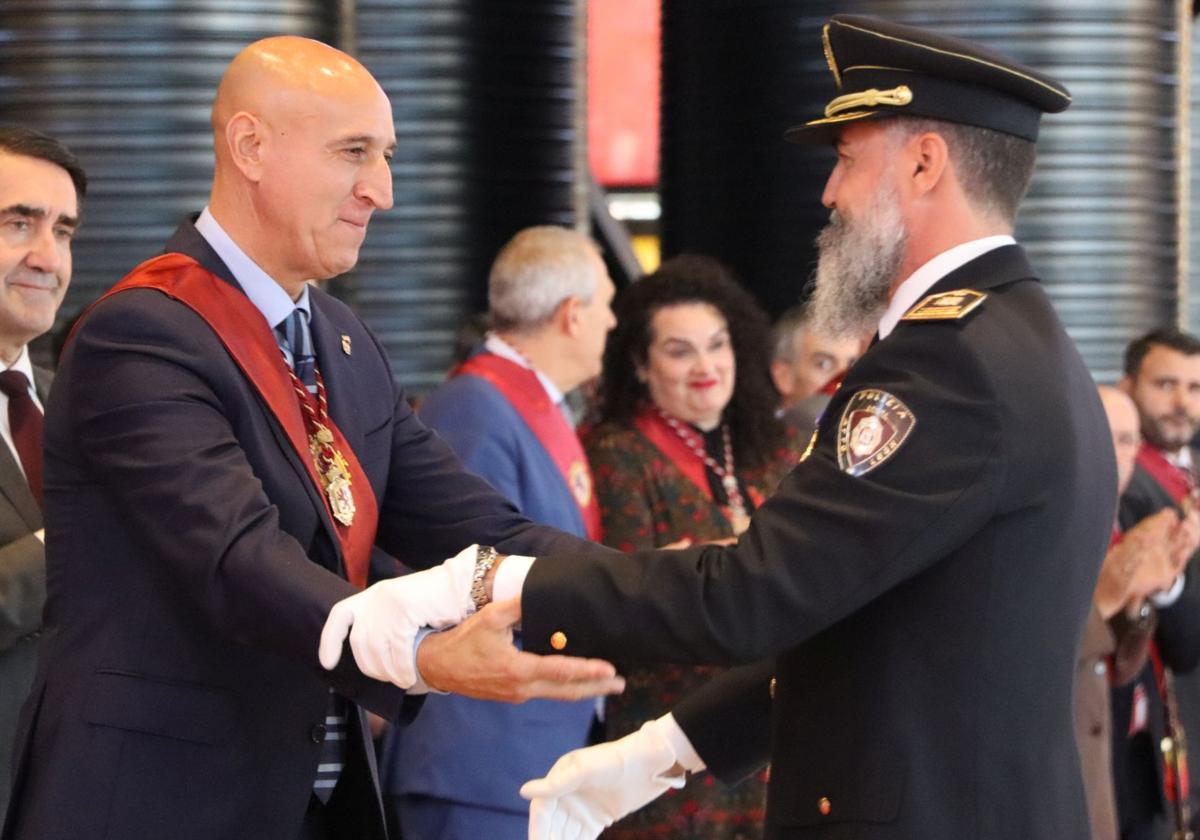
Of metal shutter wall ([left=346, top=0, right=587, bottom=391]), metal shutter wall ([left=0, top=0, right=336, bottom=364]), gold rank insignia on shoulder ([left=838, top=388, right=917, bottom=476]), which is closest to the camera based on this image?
gold rank insignia on shoulder ([left=838, top=388, right=917, bottom=476])

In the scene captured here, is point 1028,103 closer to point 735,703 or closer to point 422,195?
point 735,703

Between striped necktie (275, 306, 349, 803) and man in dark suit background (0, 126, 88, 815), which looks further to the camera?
man in dark suit background (0, 126, 88, 815)

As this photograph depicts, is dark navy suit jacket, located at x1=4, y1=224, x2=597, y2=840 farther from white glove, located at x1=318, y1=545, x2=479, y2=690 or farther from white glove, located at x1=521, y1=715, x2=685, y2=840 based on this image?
white glove, located at x1=521, y1=715, x2=685, y2=840

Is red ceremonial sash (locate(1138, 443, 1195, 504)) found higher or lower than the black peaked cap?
lower

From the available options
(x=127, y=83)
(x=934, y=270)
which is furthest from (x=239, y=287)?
(x=127, y=83)

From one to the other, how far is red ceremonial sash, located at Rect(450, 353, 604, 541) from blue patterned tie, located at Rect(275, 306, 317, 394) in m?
1.43

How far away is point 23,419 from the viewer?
336cm

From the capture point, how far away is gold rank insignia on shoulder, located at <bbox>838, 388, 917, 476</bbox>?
86.4 inches

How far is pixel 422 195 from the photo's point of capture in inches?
243

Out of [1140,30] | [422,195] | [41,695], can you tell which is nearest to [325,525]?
[41,695]

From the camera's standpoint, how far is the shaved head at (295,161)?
263 centimetres

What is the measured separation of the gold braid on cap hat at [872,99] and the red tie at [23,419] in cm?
162

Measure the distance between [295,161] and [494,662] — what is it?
0.79m

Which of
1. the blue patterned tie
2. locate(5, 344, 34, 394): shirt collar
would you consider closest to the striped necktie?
the blue patterned tie
